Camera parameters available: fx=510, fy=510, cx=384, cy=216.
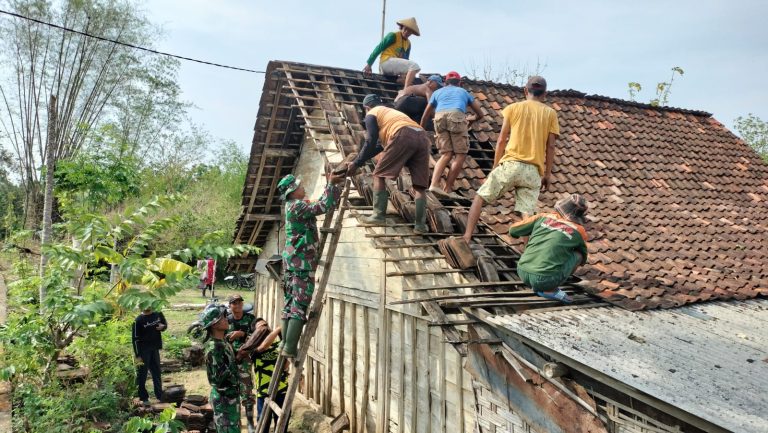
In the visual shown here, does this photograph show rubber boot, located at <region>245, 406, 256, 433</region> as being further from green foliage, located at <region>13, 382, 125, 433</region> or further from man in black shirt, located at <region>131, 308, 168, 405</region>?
man in black shirt, located at <region>131, 308, 168, 405</region>

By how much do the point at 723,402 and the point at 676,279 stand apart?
9.38ft

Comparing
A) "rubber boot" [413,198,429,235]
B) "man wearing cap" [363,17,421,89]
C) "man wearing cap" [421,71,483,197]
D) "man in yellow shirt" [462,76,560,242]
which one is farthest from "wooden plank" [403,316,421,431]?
"man wearing cap" [363,17,421,89]

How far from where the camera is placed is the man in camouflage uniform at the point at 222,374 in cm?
554

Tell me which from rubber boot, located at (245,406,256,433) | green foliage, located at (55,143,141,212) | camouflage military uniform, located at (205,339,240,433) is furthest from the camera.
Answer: green foliage, located at (55,143,141,212)

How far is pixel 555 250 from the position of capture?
4.14 meters

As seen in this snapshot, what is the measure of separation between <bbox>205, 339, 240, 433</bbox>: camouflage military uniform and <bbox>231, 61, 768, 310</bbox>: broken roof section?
2.86m

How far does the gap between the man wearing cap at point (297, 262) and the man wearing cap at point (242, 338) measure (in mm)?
1150

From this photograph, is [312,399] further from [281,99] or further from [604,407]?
[604,407]

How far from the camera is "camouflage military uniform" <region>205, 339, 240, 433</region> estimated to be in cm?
Result: 566

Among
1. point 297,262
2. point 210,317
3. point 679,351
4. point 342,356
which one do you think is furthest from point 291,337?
point 679,351

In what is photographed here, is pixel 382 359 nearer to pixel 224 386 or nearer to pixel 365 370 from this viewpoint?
pixel 365 370

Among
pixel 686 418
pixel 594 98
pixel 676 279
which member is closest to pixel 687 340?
pixel 686 418

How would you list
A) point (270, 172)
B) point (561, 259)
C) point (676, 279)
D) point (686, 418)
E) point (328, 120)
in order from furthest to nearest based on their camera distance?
point (270, 172) → point (328, 120) → point (676, 279) → point (561, 259) → point (686, 418)

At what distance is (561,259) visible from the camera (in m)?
4.12
